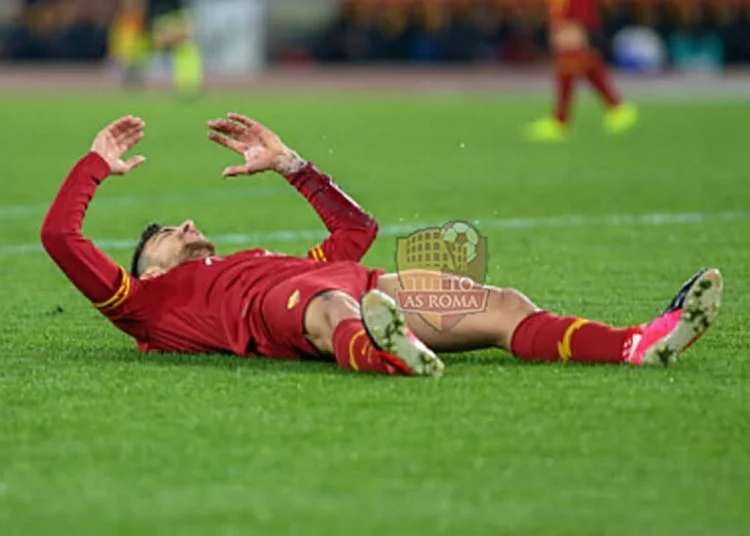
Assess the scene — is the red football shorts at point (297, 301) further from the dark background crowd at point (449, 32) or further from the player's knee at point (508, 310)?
the dark background crowd at point (449, 32)

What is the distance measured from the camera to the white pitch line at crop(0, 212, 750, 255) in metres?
11.9

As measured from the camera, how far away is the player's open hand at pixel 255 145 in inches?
301

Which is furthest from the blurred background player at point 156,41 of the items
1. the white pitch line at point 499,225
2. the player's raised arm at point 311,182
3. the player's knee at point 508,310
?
the player's knee at point 508,310

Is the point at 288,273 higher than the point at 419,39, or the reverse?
the point at 288,273

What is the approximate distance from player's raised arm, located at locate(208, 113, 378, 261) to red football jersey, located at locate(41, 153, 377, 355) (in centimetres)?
22

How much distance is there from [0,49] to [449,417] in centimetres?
3793

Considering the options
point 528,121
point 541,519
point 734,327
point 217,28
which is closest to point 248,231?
point 734,327

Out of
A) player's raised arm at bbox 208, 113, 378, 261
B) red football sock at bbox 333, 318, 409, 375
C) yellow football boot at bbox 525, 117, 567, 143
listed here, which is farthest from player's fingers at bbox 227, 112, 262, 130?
yellow football boot at bbox 525, 117, 567, 143

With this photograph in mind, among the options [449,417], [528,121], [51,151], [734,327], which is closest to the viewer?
[449,417]

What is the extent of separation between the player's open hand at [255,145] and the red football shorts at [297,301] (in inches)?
24.4

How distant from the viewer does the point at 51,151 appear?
808 inches

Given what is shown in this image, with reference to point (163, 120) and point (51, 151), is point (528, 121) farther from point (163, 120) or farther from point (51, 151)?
point (51, 151)

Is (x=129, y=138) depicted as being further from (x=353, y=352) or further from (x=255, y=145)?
(x=353, y=352)

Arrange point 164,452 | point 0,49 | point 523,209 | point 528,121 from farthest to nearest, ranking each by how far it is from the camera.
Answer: point 0,49 < point 528,121 < point 523,209 < point 164,452
